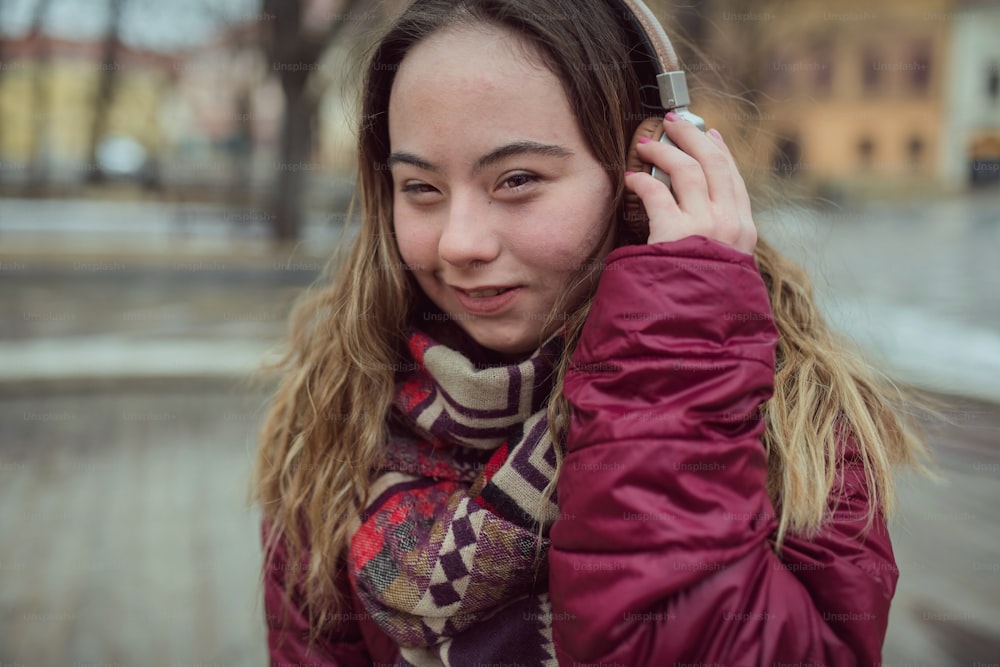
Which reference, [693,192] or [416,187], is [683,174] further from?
[416,187]

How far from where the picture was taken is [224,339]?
7.49 m

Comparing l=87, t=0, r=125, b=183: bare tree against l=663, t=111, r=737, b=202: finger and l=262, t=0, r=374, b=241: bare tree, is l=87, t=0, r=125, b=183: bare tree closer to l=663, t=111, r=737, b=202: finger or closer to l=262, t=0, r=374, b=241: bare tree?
l=262, t=0, r=374, b=241: bare tree

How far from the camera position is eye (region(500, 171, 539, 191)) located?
1264mm

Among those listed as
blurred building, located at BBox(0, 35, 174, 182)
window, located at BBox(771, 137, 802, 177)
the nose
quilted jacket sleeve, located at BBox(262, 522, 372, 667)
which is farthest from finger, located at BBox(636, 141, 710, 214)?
blurred building, located at BBox(0, 35, 174, 182)

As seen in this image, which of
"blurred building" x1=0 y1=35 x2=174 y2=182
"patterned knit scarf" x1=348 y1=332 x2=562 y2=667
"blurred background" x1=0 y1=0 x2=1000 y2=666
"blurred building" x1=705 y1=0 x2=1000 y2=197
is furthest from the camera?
"blurred building" x1=705 y1=0 x2=1000 y2=197

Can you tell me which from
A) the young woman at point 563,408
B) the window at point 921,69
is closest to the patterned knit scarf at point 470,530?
the young woman at point 563,408

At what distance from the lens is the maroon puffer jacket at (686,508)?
106 cm

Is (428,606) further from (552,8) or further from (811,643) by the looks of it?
(552,8)

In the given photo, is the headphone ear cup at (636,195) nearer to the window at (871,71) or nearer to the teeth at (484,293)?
the teeth at (484,293)

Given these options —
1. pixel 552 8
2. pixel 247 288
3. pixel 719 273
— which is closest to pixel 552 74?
pixel 552 8

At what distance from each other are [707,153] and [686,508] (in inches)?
20.4

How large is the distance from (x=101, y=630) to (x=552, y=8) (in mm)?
2750

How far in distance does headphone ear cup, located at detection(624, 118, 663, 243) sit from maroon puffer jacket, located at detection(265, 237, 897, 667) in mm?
126

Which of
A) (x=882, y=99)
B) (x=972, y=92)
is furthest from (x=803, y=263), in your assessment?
(x=972, y=92)
